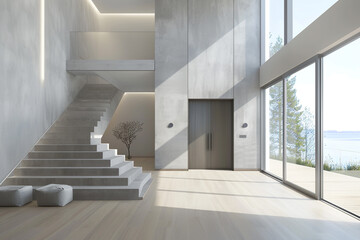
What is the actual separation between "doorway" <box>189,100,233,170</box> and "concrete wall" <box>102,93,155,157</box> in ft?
13.7

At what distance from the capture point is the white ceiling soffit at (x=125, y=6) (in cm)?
1170

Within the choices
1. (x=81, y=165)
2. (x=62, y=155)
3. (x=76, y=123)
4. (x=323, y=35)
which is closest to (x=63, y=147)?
(x=62, y=155)

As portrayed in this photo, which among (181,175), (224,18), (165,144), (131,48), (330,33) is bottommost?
(181,175)

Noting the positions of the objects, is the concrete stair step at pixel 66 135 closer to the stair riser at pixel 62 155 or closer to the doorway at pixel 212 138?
the stair riser at pixel 62 155

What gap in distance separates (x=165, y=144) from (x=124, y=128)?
3.65 m

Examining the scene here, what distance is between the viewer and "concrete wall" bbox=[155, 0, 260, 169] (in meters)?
9.72

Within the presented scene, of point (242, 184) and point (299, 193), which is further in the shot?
point (242, 184)

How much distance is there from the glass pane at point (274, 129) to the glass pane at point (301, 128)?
691 mm

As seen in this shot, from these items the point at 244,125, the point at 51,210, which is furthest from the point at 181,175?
the point at 51,210

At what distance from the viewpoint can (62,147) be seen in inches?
287

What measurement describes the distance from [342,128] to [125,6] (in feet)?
31.9

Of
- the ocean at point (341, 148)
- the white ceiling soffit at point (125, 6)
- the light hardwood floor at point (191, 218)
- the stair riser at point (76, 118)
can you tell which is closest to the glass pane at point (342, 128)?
the ocean at point (341, 148)

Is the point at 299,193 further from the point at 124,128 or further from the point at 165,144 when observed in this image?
the point at 124,128

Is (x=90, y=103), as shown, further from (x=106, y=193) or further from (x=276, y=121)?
(x=276, y=121)
